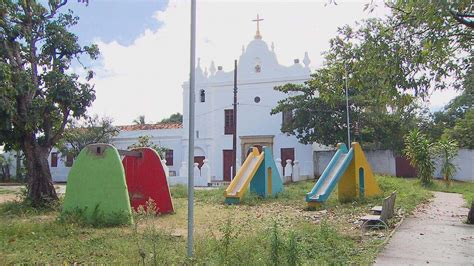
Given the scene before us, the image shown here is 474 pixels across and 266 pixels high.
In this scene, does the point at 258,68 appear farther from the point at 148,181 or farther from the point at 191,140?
the point at 191,140

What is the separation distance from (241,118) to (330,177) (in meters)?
17.8

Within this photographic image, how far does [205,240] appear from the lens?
609cm

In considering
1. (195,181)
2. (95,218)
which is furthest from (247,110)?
(95,218)

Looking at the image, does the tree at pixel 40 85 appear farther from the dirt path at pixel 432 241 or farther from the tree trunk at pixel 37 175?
the dirt path at pixel 432 241

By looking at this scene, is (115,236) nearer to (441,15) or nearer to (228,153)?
(441,15)

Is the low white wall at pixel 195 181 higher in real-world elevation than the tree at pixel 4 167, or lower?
lower

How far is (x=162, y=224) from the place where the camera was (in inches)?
363

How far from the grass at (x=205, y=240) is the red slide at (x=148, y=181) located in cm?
58

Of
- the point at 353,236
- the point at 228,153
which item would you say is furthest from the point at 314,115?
the point at 353,236

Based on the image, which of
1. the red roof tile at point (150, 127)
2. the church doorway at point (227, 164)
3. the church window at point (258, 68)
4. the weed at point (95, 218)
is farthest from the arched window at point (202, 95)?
the weed at point (95, 218)

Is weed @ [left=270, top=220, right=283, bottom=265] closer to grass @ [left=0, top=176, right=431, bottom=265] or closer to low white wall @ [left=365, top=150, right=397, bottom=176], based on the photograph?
grass @ [left=0, top=176, right=431, bottom=265]

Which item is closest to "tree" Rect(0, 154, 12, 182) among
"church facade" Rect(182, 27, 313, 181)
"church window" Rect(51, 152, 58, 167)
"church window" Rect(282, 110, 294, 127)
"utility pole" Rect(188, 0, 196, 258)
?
"church window" Rect(51, 152, 58, 167)

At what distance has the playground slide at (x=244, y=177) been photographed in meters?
14.1

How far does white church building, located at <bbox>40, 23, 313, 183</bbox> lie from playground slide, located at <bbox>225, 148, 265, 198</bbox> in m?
12.2
